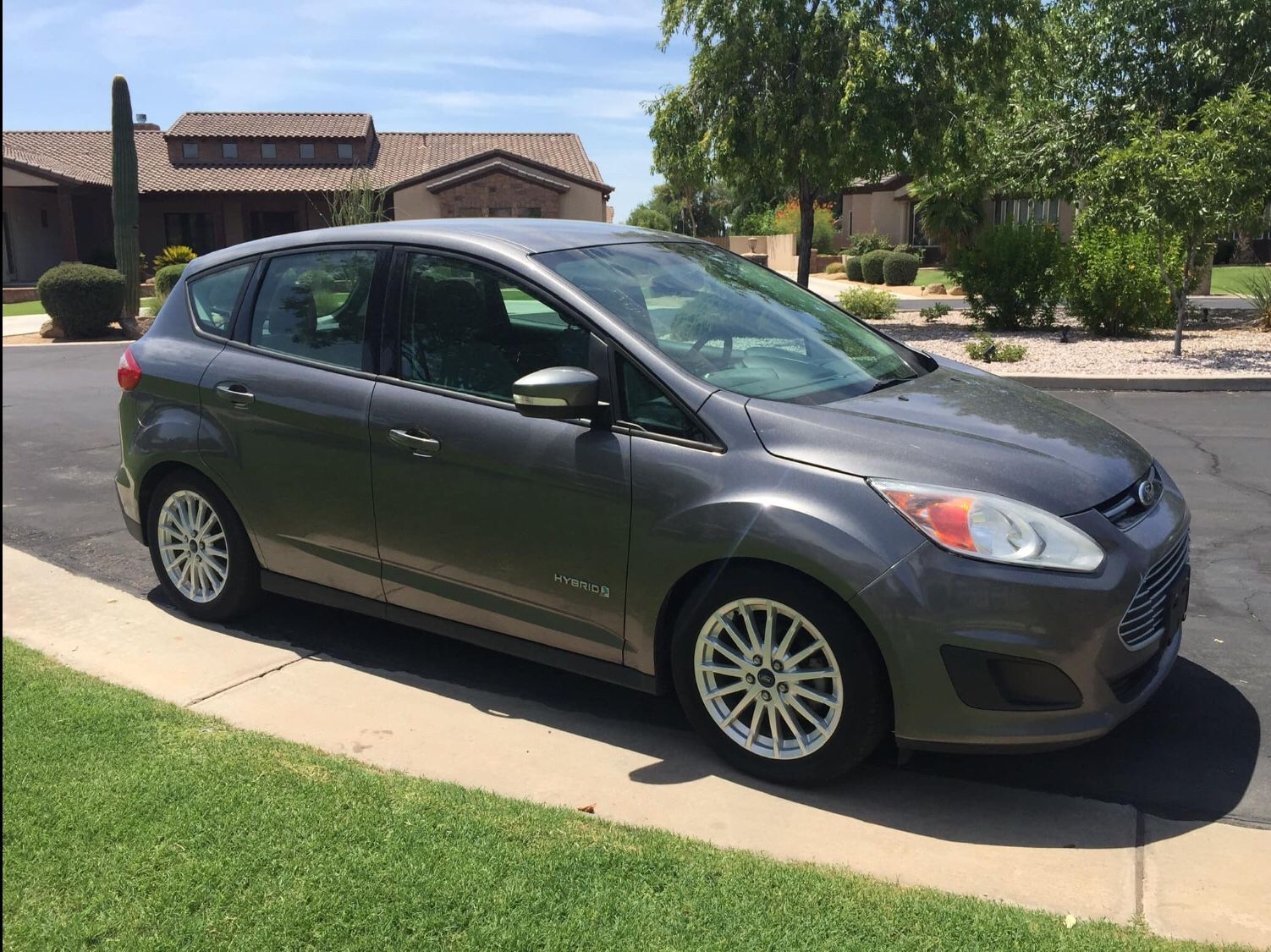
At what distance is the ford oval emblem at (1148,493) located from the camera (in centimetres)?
373

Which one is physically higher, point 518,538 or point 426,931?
point 518,538

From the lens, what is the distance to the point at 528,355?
4.19 metres

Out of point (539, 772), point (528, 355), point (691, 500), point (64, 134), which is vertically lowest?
point (539, 772)

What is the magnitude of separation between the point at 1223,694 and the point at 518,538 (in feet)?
9.00

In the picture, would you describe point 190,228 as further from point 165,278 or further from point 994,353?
point 994,353

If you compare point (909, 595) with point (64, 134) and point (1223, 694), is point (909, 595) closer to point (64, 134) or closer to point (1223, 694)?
point (1223, 694)

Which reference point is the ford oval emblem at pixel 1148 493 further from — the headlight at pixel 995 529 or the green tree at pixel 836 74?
the green tree at pixel 836 74

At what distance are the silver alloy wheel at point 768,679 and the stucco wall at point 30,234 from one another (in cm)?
3917

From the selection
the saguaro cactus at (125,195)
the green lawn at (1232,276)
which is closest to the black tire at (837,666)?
the saguaro cactus at (125,195)

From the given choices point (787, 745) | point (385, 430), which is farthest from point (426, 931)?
point (385, 430)

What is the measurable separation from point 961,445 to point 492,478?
163 centimetres

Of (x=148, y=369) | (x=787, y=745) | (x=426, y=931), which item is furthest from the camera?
(x=148, y=369)

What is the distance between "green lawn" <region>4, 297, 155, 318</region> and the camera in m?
28.8

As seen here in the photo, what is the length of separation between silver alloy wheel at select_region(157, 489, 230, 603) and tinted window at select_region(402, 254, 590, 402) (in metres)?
1.34
